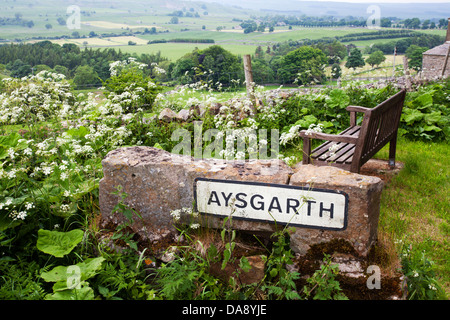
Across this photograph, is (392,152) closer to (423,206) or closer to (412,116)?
(423,206)

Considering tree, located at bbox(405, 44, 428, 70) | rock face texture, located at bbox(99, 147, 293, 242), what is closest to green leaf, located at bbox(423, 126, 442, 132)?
rock face texture, located at bbox(99, 147, 293, 242)

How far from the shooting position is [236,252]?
3.01 metres

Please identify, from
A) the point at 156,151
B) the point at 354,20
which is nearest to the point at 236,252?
the point at 156,151

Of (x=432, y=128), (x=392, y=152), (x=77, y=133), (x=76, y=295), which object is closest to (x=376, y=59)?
(x=432, y=128)

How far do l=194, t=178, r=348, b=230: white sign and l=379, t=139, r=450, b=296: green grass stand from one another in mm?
826

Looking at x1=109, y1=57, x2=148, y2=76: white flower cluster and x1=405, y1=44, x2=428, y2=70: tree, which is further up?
x1=405, y1=44, x2=428, y2=70: tree

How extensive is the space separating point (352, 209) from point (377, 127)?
2.12 m

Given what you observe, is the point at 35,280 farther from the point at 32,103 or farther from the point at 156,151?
the point at 32,103

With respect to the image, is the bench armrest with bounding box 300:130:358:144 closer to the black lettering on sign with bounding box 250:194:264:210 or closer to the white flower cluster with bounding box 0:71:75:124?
the black lettering on sign with bounding box 250:194:264:210

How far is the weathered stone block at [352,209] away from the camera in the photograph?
8.80 ft

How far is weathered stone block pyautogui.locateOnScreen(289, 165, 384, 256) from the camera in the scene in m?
2.68

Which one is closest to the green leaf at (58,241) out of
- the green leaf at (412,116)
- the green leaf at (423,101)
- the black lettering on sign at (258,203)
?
the black lettering on sign at (258,203)

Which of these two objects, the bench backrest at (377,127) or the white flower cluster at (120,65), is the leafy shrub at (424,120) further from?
the white flower cluster at (120,65)

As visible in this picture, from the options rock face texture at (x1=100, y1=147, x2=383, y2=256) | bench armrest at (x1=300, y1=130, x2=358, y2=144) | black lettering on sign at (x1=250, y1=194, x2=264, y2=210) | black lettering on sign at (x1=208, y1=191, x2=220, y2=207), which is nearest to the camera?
rock face texture at (x1=100, y1=147, x2=383, y2=256)
